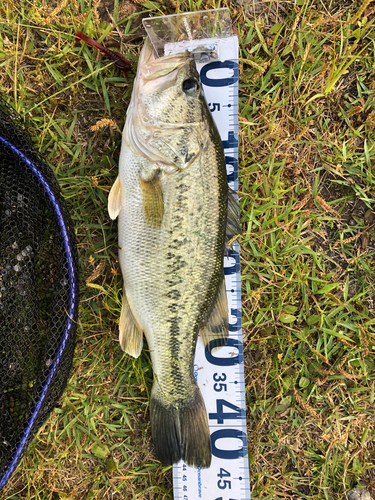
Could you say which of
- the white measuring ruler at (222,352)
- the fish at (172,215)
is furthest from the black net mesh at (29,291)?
the white measuring ruler at (222,352)

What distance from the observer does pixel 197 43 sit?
7.68 ft

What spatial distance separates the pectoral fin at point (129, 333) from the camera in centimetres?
216

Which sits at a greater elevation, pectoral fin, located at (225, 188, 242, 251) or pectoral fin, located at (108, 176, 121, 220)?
pectoral fin, located at (108, 176, 121, 220)

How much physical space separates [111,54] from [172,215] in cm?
121

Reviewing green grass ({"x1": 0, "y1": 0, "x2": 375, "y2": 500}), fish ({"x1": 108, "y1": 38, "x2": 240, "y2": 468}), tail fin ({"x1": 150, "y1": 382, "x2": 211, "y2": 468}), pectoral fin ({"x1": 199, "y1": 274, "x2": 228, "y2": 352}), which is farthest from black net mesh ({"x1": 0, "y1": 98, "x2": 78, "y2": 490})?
pectoral fin ({"x1": 199, "y1": 274, "x2": 228, "y2": 352})

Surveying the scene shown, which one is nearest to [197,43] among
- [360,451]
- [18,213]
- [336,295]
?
[18,213]

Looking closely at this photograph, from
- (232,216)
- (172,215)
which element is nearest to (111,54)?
(172,215)

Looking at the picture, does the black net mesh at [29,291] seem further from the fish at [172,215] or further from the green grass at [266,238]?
the fish at [172,215]

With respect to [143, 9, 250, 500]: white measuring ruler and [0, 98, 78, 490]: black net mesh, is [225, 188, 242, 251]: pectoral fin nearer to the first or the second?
[143, 9, 250, 500]: white measuring ruler

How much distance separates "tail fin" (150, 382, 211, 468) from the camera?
2156 mm

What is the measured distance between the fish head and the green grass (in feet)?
1.21

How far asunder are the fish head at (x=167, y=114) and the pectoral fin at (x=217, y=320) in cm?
82

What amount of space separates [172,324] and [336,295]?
1.28m

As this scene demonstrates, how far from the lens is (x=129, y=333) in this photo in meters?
2.17
